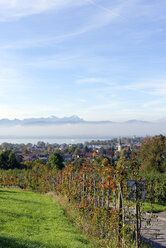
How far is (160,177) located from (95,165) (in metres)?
8.57

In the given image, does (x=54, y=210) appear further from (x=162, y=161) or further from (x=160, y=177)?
(x=162, y=161)

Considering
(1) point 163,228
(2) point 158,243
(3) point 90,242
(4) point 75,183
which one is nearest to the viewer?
(3) point 90,242

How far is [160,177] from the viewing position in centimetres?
1697

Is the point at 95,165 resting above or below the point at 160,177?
above

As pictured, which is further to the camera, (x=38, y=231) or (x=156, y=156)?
(x=156, y=156)

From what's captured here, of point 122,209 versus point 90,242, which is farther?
point 90,242

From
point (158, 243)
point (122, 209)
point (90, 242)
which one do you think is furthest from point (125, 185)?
point (158, 243)

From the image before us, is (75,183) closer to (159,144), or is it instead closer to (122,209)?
(122,209)

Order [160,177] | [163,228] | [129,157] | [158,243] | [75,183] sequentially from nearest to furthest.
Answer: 1. [129,157]
2. [158,243]
3. [163,228]
4. [75,183]
5. [160,177]

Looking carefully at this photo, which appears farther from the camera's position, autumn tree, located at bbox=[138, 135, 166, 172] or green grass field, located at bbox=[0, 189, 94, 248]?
autumn tree, located at bbox=[138, 135, 166, 172]

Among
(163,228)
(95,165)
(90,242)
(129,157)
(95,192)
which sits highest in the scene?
(129,157)

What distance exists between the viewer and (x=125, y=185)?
18.7 ft

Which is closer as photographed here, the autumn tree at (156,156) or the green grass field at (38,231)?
the green grass field at (38,231)

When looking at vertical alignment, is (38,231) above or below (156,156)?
below
